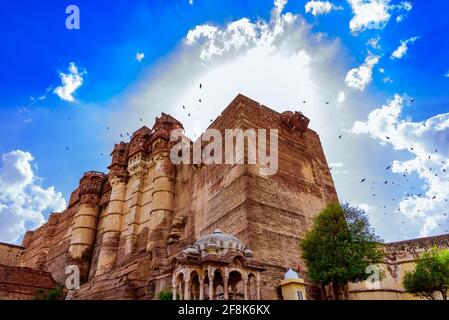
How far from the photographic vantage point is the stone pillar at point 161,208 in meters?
16.3

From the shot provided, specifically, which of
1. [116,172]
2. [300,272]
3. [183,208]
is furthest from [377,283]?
[116,172]

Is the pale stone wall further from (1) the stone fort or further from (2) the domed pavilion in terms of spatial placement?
(2) the domed pavilion

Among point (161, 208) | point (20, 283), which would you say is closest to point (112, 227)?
point (161, 208)

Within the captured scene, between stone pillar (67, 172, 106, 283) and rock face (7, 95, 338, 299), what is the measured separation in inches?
2.7

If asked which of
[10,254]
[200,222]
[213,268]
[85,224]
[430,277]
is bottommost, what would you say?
[213,268]

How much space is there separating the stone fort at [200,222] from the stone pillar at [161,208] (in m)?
0.06

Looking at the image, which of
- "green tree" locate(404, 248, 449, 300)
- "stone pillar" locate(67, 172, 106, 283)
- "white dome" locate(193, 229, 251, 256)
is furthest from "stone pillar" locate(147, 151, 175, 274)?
"green tree" locate(404, 248, 449, 300)

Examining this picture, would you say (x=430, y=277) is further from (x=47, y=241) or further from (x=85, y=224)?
(x=47, y=241)

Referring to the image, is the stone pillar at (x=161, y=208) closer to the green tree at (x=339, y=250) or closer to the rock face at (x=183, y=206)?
the rock face at (x=183, y=206)

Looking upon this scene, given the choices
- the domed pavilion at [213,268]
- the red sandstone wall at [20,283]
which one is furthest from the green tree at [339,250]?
the red sandstone wall at [20,283]

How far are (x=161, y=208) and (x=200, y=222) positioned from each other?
12.5 feet

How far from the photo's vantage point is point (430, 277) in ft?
46.4

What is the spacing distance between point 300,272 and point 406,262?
834 cm

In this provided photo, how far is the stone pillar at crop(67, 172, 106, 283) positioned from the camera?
77.9 feet
